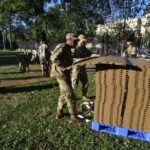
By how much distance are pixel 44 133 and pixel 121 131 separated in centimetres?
147

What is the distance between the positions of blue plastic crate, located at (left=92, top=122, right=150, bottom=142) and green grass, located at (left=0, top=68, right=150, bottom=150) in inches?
3.5

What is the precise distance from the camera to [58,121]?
784 centimetres

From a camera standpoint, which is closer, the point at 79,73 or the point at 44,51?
the point at 79,73

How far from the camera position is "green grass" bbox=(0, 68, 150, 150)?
21.0 feet

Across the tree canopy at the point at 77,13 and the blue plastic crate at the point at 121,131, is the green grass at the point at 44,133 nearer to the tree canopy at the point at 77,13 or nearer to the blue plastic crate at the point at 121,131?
the blue plastic crate at the point at 121,131

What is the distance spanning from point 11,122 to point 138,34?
38.1 feet

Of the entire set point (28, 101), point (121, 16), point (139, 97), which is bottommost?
point (28, 101)

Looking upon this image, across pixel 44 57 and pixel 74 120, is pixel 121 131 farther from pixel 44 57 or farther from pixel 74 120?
pixel 44 57

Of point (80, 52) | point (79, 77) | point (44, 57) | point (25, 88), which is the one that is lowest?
point (25, 88)

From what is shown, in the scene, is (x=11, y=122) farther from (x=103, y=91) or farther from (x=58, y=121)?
(x=103, y=91)

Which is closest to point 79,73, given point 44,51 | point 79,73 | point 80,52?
point 79,73

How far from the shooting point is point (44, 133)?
706cm

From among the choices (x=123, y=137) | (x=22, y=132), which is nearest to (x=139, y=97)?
(x=123, y=137)

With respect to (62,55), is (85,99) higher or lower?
lower
